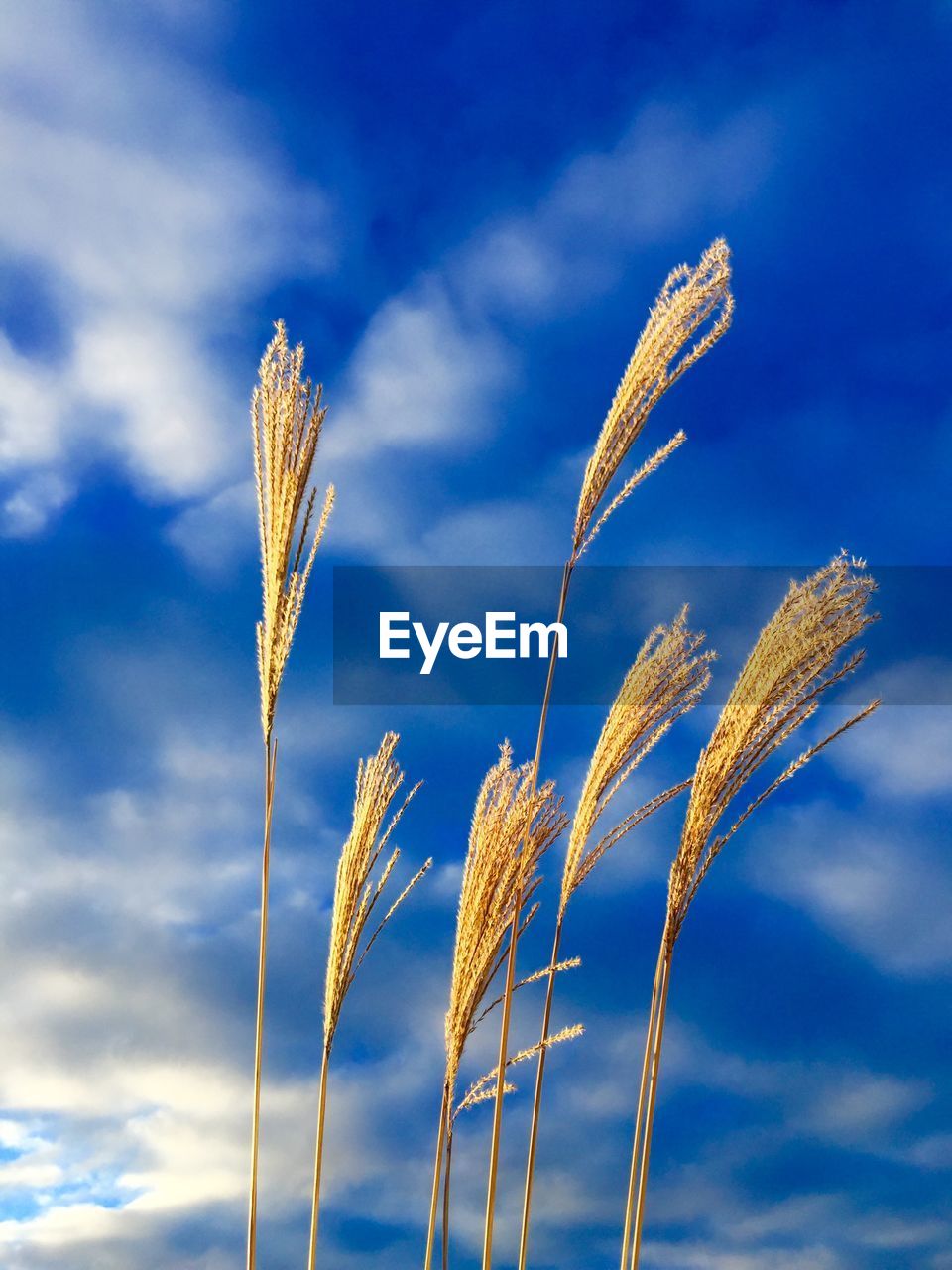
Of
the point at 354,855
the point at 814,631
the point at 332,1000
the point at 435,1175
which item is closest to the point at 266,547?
the point at 354,855

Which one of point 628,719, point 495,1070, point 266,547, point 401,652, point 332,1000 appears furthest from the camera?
point 401,652

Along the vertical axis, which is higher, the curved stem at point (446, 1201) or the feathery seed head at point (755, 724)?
the feathery seed head at point (755, 724)

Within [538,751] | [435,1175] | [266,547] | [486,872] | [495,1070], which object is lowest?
[435,1175]

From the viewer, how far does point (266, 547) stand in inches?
107

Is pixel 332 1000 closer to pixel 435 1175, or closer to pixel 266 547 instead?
pixel 435 1175

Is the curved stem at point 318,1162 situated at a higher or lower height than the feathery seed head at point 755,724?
lower

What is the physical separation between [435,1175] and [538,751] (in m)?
1.10

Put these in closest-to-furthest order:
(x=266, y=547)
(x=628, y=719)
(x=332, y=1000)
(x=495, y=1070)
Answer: (x=266, y=547), (x=332, y=1000), (x=495, y=1070), (x=628, y=719)

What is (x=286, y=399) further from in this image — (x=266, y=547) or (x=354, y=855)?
(x=354, y=855)

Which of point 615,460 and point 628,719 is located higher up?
point 615,460

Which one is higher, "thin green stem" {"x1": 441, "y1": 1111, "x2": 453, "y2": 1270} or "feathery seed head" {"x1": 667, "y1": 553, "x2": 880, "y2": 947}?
"feathery seed head" {"x1": 667, "y1": 553, "x2": 880, "y2": 947}

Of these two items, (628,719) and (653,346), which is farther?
(628,719)

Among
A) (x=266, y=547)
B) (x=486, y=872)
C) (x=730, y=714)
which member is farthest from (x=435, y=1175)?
(x=266, y=547)

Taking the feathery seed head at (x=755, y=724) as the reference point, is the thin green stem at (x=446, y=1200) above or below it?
below
